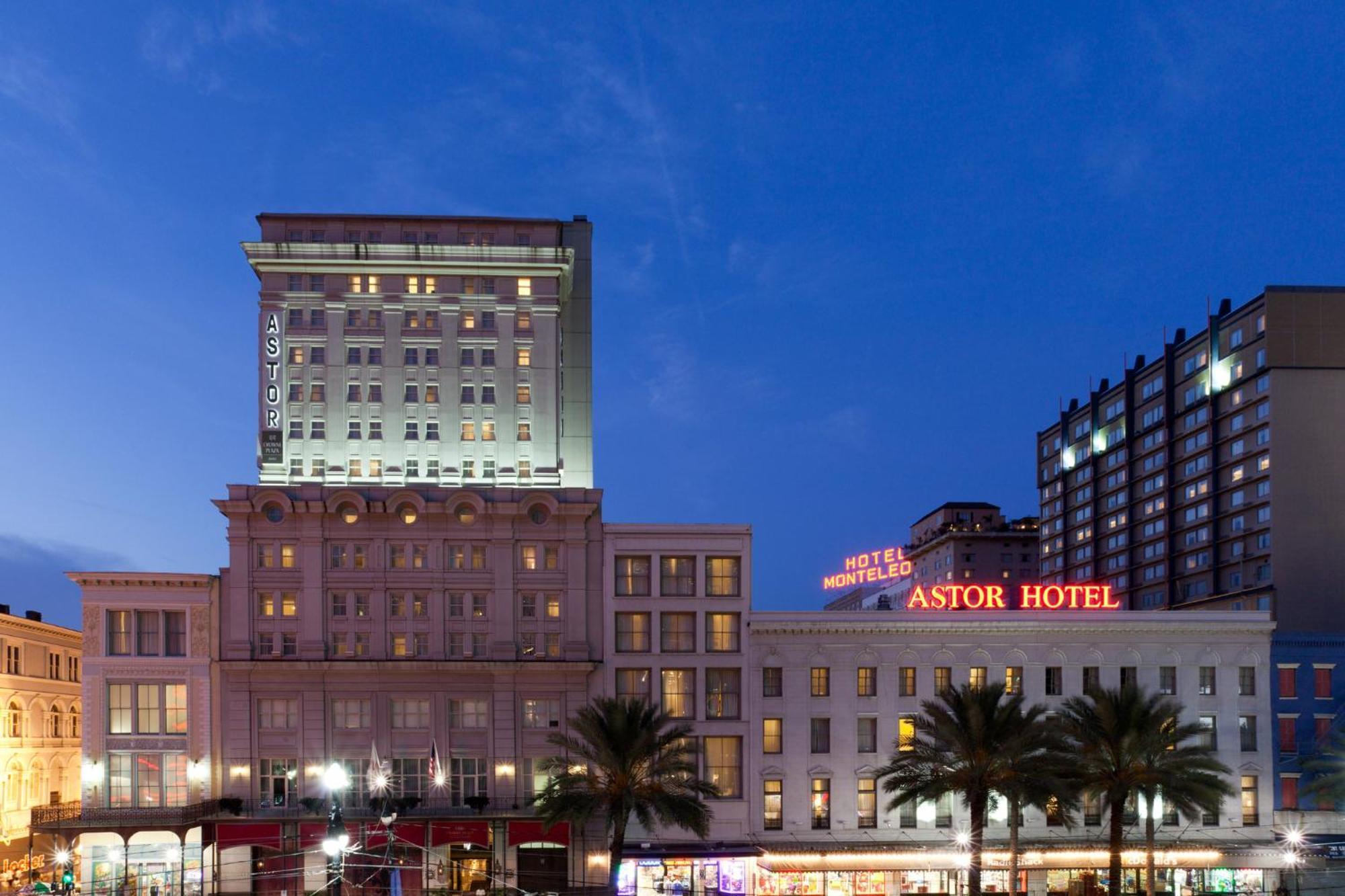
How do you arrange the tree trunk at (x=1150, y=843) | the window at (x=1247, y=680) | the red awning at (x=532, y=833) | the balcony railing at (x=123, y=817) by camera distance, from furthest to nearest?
the window at (x=1247, y=680) → the red awning at (x=532, y=833) → the balcony railing at (x=123, y=817) → the tree trunk at (x=1150, y=843)

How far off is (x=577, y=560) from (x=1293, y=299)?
273 ft

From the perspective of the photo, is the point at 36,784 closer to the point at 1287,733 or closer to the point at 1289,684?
the point at 1287,733

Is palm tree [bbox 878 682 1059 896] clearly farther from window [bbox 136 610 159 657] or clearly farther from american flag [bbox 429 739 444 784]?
window [bbox 136 610 159 657]

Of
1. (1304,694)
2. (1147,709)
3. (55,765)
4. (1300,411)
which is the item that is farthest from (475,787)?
(1300,411)

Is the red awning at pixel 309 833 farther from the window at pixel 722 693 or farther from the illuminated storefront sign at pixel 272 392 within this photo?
the window at pixel 722 693

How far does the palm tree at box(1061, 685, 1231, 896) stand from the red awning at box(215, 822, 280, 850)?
45414mm

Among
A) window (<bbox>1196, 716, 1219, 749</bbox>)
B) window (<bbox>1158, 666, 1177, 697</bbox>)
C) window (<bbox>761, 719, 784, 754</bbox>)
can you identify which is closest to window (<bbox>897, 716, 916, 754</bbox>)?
window (<bbox>761, 719, 784, 754</bbox>)

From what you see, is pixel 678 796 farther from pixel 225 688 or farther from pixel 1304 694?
pixel 1304 694

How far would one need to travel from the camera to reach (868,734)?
71.6 metres

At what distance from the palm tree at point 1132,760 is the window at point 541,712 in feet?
97.6

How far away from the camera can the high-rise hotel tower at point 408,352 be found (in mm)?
77812

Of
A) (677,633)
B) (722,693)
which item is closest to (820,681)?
(722,693)

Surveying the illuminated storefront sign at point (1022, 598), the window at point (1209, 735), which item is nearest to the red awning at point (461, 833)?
the illuminated storefront sign at point (1022, 598)

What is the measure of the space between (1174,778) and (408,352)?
53082 mm
